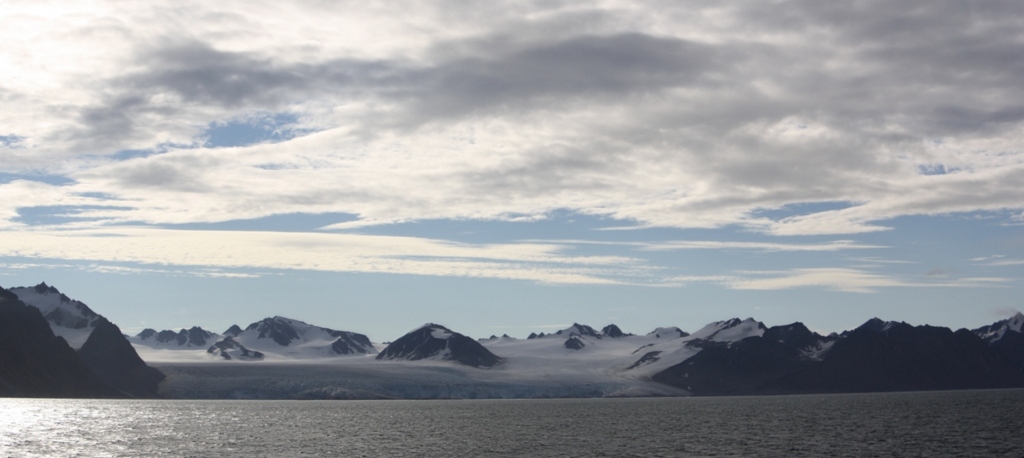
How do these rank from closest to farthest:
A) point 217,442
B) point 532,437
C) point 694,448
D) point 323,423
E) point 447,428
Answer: point 694,448, point 217,442, point 532,437, point 447,428, point 323,423

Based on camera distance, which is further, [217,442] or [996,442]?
[217,442]

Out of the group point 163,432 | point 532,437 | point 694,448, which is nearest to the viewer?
point 694,448

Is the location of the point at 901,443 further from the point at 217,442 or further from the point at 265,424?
the point at 265,424

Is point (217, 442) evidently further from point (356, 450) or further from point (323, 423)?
point (323, 423)

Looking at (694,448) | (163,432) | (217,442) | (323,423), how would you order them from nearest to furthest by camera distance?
(694,448) → (217,442) → (163,432) → (323,423)

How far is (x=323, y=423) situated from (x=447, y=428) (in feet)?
81.9

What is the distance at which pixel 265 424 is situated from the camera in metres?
166

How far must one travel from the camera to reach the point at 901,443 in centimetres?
11300

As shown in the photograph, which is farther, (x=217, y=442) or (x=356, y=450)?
(x=217, y=442)

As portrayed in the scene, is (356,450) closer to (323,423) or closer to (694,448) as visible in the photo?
(694,448)

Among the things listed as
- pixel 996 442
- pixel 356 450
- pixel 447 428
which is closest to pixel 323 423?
pixel 447 428

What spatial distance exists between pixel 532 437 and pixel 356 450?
93.3 ft

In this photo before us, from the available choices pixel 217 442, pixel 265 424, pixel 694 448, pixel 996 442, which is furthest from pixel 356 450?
pixel 996 442

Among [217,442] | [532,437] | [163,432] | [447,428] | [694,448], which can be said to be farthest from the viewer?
[447,428]
